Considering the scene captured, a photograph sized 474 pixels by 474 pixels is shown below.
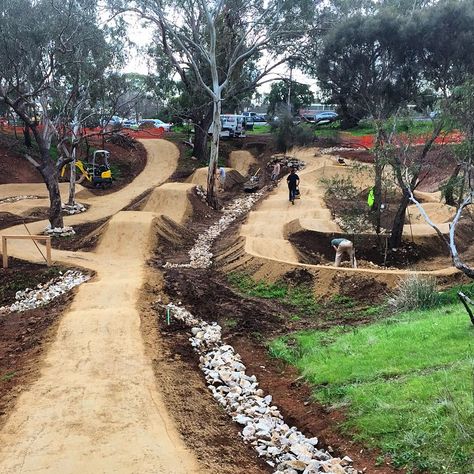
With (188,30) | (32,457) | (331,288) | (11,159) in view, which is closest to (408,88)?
(331,288)

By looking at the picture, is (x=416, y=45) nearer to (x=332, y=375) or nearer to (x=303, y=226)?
(x=303, y=226)

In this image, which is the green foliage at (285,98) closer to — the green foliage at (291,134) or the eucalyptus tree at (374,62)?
the green foliage at (291,134)

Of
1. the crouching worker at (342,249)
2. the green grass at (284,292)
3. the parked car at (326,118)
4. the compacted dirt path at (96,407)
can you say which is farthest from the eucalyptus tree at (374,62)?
the parked car at (326,118)

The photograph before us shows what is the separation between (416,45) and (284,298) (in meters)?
11.9

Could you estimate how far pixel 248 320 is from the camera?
13469 millimetres

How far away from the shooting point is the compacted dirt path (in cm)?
660

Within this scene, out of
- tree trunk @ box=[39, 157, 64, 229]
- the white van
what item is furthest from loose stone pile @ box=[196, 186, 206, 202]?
the white van

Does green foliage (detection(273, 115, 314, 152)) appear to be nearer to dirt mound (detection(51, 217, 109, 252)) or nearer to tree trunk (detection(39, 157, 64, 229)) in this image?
dirt mound (detection(51, 217, 109, 252))

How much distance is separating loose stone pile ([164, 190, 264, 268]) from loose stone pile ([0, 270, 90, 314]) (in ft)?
10.4

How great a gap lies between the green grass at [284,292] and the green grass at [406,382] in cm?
288

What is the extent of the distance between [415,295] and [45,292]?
10235mm

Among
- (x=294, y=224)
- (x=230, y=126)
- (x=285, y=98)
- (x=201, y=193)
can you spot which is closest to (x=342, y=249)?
(x=294, y=224)

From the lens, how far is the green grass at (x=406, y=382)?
6.12m

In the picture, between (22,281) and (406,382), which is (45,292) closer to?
(22,281)
